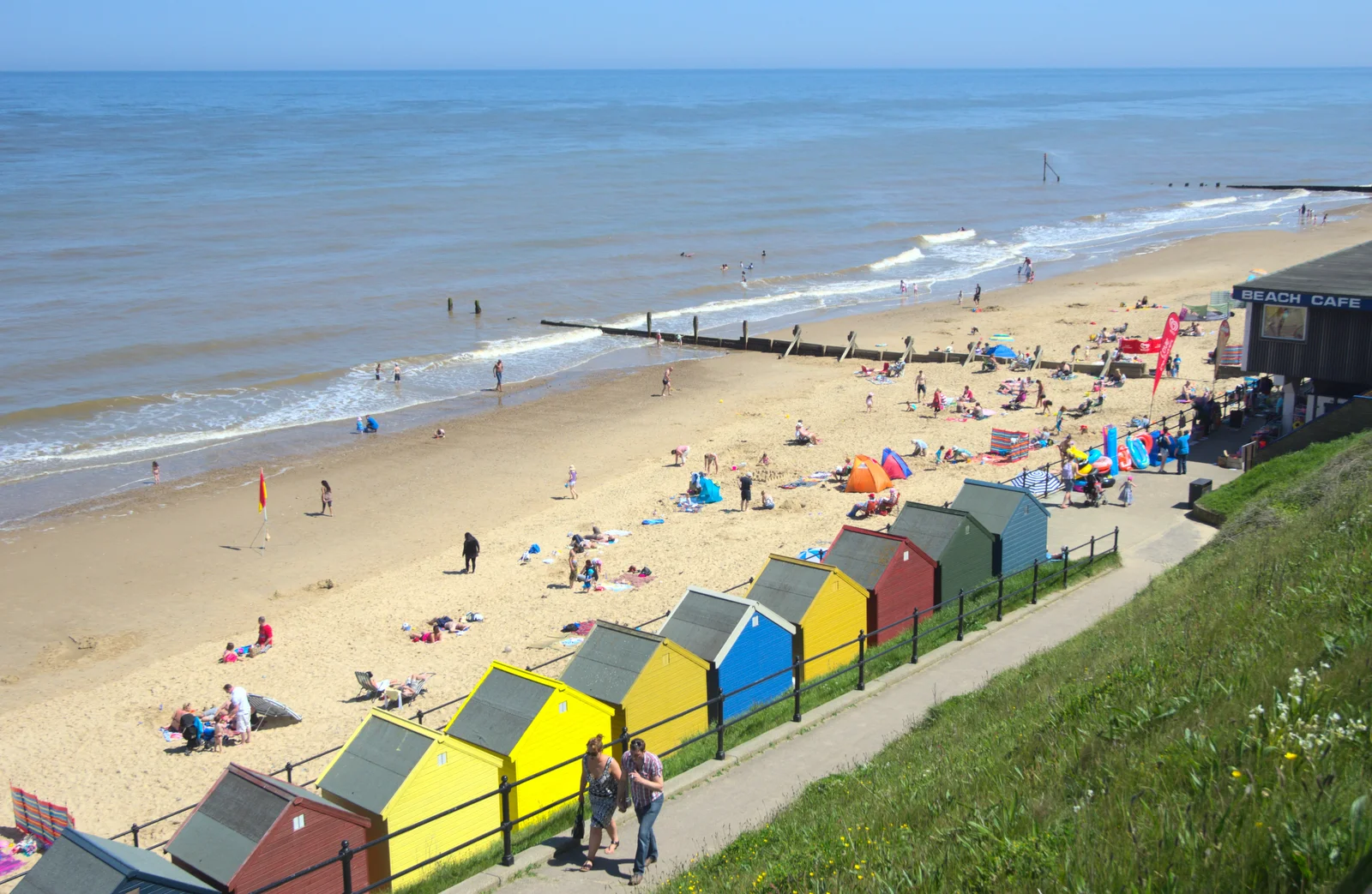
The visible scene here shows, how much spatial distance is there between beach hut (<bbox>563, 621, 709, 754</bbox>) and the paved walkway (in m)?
1.14

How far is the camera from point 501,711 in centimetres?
1105

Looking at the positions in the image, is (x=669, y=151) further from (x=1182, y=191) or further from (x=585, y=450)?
(x=585, y=450)

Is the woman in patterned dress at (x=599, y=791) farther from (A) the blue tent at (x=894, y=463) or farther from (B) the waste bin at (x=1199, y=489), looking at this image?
(A) the blue tent at (x=894, y=463)

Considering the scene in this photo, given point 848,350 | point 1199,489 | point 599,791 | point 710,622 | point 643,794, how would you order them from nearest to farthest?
point 643,794 → point 599,791 → point 710,622 → point 1199,489 → point 848,350

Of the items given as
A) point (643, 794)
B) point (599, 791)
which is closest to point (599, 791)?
point (599, 791)

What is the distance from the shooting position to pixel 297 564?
2583 centimetres

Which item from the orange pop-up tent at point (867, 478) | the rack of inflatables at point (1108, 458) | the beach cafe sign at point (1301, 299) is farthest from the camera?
the orange pop-up tent at point (867, 478)

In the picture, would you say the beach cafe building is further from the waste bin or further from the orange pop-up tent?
the orange pop-up tent

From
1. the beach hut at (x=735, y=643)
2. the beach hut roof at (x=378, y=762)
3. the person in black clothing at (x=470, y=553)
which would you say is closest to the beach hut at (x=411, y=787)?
the beach hut roof at (x=378, y=762)

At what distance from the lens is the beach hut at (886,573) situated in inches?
597

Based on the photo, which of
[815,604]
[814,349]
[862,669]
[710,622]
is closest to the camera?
[862,669]

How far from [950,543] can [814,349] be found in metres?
30.4

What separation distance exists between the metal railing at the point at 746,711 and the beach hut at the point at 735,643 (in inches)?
4.7

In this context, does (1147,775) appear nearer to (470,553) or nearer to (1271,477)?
(1271,477)
